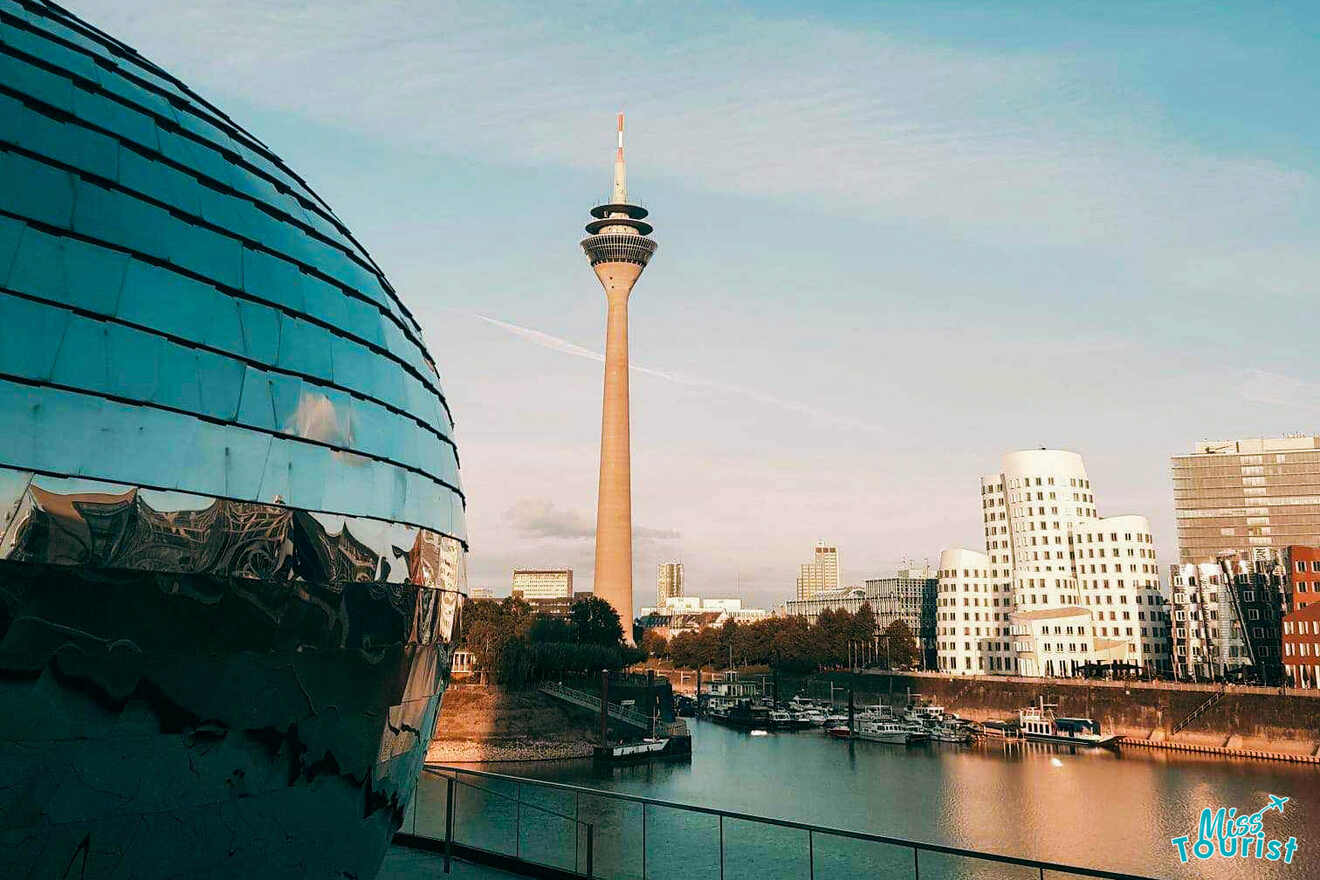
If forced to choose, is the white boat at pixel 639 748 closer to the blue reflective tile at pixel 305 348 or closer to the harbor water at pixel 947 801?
the harbor water at pixel 947 801

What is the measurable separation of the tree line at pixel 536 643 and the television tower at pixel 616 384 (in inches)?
621

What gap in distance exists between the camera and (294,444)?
8992mm

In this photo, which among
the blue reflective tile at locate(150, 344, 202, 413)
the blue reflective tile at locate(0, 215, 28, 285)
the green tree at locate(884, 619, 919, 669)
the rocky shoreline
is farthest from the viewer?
the green tree at locate(884, 619, 919, 669)

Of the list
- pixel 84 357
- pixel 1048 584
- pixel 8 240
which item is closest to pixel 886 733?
pixel 1048 584

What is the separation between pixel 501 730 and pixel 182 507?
2950 inches

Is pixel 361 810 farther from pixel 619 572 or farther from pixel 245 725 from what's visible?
pixel 619 572

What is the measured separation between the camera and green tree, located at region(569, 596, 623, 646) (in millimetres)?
112281

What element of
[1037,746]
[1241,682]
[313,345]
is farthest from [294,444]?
[1241,682]

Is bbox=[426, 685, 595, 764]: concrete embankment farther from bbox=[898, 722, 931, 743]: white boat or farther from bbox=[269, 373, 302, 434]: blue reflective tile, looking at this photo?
bbox=[269, 373, 302, 434]: blue reflective tile

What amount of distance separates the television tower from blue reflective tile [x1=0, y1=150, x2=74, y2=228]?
408 ft

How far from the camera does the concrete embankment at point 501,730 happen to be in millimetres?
78250

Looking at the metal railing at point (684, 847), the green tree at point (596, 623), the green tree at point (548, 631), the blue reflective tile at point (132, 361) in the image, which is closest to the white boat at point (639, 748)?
the green tree at point (548, 631)

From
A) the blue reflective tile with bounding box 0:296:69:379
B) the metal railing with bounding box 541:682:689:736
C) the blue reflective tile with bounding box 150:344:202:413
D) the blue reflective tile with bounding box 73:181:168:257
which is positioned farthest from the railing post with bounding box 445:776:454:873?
the metal railing with bounding box 541:682:689:736

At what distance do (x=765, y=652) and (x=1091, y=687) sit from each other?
7419cm
